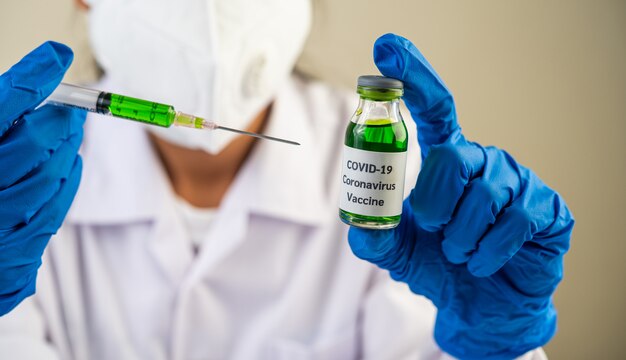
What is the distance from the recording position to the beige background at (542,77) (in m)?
1.63

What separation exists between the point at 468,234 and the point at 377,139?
0.28 metres

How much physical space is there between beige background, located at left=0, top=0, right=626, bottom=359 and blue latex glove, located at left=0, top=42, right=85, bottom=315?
0.89 m

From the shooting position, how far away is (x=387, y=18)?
1.66 metres

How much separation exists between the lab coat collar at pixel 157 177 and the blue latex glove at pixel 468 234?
0.58 metres

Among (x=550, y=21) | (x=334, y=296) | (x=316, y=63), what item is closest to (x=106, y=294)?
(x=334, y=296)

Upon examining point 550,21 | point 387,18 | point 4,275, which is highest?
point 550,21

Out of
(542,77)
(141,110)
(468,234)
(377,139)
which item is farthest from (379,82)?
(542,77)

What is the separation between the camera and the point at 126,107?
96cm

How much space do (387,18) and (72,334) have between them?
1.32m

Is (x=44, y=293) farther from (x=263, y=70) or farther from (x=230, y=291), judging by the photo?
(x=263, y=70)

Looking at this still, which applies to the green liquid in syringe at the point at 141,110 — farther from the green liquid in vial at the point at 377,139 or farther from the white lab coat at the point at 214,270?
the white lab coat at the point at 214,270

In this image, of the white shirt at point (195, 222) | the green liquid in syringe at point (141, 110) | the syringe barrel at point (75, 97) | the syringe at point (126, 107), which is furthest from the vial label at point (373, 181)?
the white shirt at point (195, 222)

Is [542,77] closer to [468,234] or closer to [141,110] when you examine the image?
[468,234]

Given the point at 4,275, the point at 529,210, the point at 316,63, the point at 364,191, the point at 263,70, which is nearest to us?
the point at 364,191
